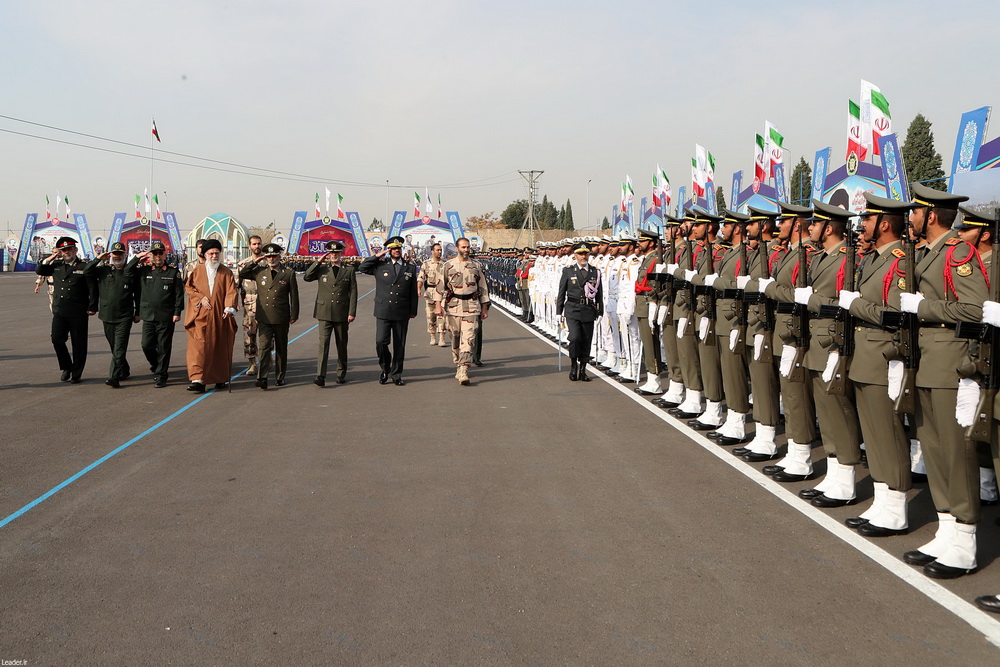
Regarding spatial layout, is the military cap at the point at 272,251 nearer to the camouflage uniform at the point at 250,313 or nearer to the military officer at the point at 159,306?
the camouflage uniform at the point at 250,313

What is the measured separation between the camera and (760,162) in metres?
23.6

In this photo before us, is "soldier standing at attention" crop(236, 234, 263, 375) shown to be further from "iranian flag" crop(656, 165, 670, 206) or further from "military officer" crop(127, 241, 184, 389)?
"iranian flag" crop(656, 165, 670, 206)

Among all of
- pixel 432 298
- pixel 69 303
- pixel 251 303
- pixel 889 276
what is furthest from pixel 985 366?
pixel 432 298

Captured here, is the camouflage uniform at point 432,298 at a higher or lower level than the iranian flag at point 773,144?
lower

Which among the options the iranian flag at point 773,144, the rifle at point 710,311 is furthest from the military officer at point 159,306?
the iranian flag at point 773,144

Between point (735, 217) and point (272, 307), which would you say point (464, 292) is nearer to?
point (272, 307)

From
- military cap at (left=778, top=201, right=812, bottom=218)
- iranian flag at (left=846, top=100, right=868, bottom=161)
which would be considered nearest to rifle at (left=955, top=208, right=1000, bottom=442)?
military cap at (left=778, top=201, right=812, bottom=218)

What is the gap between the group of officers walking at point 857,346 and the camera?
4508 millimetres

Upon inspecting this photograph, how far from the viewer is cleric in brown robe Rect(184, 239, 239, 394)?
1051 centimetres

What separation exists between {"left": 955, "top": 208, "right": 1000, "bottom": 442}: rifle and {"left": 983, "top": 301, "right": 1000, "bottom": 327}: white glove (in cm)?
8

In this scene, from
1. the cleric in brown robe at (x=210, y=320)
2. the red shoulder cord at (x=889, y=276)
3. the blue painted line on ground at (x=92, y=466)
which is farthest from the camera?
the cleric in brown robe at (x=210, y=320)

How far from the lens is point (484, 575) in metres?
4.41

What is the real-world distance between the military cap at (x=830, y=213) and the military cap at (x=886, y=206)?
496 millimetres

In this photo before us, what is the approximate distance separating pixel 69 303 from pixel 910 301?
34.7ft
